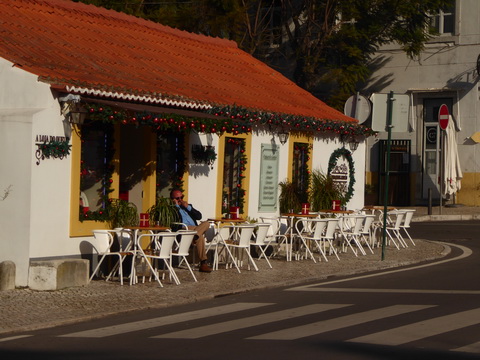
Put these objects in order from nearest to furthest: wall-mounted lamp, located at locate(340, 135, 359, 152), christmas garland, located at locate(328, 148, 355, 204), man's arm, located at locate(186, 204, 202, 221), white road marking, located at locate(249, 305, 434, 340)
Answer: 1. white road marking, located at locate(249, 305, 434, 340)
2. man's arm, located at locate(186, 204, 202, 221)
3. christmas garland, located at locate(328, 148, 355, 204)
4. wall-mounted lamp, located at locate(340, 135, 359, 152)

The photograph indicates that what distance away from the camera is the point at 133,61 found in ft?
69.4

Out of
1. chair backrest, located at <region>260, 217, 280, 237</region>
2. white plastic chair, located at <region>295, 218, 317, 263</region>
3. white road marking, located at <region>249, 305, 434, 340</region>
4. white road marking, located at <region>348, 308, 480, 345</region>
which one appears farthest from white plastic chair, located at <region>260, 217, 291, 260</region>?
white road marking, located at <region>348, 308, 480, 345</region>

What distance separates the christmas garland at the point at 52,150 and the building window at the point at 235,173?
564 centimetres

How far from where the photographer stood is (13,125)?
16516mm

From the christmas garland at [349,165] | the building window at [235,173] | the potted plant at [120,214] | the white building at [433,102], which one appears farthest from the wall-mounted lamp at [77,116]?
the white building at [433,102]

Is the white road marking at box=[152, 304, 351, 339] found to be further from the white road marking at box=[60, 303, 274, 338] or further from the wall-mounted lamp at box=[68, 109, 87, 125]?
the wall-mounted lamp at box=[68, 109, 87, 125]

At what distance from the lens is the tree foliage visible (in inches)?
1481

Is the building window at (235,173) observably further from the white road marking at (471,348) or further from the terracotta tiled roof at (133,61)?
the white road marking at (471,348)

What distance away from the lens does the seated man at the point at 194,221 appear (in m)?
19.0

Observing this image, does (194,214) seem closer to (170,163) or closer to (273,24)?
(170,163)

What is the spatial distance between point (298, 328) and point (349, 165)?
1462cm

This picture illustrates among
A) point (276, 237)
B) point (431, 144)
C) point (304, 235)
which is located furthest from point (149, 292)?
point (431, 144)

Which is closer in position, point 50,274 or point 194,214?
point 50,274

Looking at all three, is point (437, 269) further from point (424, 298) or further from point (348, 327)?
point (348, 327)
